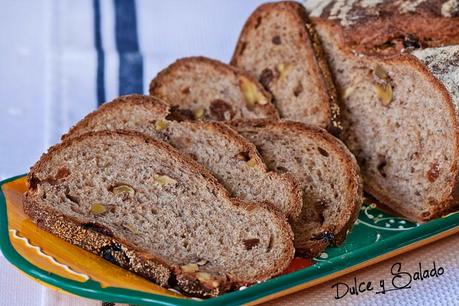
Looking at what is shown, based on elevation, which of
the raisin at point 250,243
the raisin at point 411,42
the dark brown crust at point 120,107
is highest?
the raisin at point 411,42

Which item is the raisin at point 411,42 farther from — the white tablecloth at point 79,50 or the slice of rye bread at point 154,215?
the white tablecloth at point 79,50

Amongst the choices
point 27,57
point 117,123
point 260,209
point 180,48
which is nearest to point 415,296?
point 260,209

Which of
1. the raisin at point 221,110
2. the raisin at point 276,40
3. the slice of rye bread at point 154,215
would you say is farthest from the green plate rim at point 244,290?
the raisin at point 276,40

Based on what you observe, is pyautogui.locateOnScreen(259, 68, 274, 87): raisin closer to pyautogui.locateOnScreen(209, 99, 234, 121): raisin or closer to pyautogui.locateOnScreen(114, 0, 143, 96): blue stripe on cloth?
pyautogui.locateOnScreen(209, 99, 234, 121): raisin

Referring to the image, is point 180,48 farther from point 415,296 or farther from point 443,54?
point 415,296

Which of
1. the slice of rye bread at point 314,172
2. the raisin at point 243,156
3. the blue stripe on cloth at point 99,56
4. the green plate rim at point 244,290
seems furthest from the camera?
the blue stripe on cloth at point 99,56

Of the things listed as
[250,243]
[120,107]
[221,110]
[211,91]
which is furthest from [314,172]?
[120,107]

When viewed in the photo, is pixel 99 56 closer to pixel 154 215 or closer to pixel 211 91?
pixel 211 91
